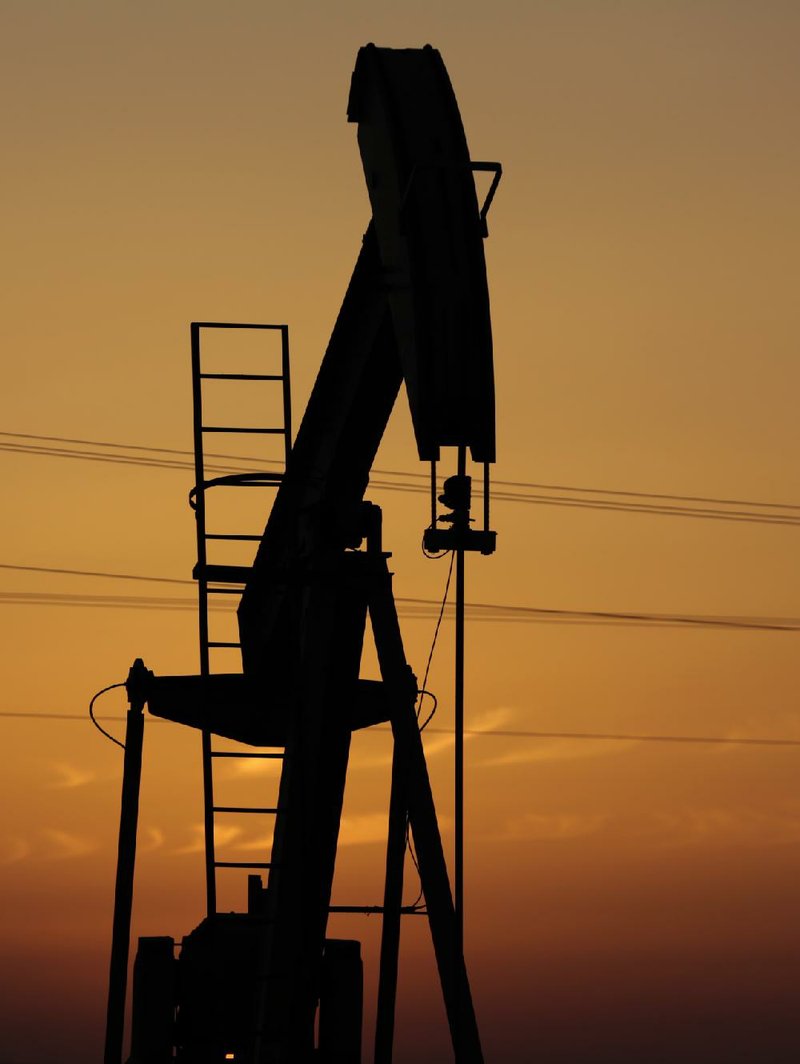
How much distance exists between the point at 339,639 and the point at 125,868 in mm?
2979

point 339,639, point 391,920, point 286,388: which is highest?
point 286,388

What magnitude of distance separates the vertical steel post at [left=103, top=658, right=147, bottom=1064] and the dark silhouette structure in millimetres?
16

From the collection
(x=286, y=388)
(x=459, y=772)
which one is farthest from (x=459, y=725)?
(x=286, y=388)

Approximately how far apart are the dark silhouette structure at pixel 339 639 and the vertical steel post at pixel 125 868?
16 millimetres

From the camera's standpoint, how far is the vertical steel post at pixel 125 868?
500 inches

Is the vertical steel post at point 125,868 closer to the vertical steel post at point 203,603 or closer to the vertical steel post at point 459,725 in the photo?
the vertical steel post at point 203,603

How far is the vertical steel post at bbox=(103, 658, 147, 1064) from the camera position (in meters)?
12.7

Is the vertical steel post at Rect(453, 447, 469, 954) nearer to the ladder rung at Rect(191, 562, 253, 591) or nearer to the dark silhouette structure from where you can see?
the dark silhouette structure

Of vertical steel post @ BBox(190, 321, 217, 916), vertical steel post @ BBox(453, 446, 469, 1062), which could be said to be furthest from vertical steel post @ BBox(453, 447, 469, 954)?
vertical steel post @ BBox(190, 321, 217, 916)

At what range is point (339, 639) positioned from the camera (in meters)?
11.1

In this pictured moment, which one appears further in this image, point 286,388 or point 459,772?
point 286,388

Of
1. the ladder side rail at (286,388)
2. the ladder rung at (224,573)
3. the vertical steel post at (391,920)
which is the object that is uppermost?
the ladder side rail at (286,388)

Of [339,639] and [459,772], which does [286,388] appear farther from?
[459,772]

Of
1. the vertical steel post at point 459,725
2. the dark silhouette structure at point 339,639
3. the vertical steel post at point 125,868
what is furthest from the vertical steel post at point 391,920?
the vertical steel post at point 459,725
